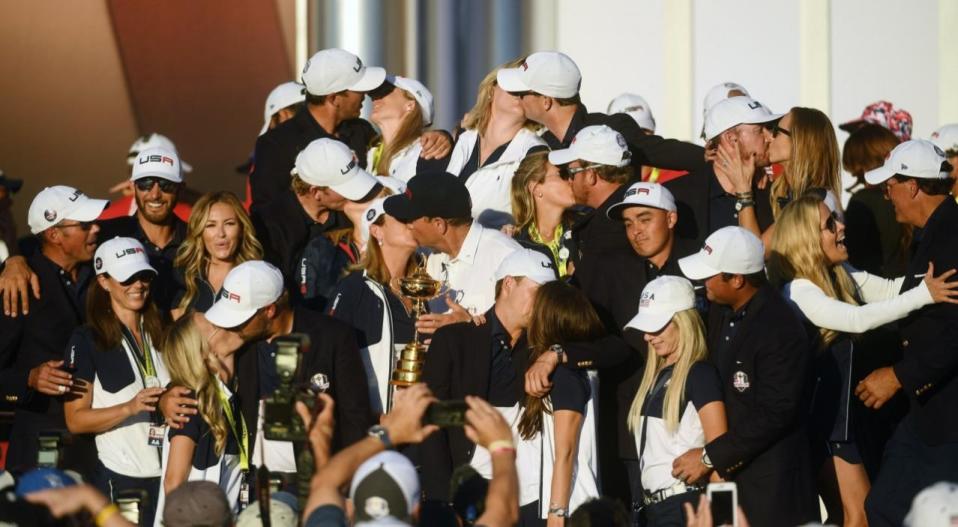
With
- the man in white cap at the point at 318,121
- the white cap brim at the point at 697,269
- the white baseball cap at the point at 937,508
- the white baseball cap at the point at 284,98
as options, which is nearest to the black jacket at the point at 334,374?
the white cap brim at the point at 697,269

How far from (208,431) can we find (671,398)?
2.12 m

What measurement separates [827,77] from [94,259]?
667 cm

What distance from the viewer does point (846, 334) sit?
30.2ft

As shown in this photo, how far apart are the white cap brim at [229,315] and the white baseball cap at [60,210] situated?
1.73 metres

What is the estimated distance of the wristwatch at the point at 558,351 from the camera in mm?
8562

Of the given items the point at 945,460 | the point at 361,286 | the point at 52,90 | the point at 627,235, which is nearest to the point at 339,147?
the point at 361,286

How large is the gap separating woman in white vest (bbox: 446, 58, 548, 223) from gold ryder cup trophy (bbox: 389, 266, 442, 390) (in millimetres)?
1401

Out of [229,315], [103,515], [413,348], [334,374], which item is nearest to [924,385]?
[413,348]

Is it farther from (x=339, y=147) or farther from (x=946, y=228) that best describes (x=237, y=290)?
(x=946, y=228)

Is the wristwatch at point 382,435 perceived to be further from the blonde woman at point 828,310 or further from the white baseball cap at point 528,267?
the blonde woman at point 828,310

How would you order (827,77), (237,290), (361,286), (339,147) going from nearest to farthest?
(237,290) → (361,286) → (339,147) → (827,77)

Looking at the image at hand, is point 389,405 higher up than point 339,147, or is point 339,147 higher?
point 339,147

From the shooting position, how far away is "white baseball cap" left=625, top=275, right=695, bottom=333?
8.57 m

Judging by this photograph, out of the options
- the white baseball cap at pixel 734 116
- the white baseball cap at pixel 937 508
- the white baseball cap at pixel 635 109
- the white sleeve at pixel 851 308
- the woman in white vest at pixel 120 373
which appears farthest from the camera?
the white baseball cap at pixel 635 109
